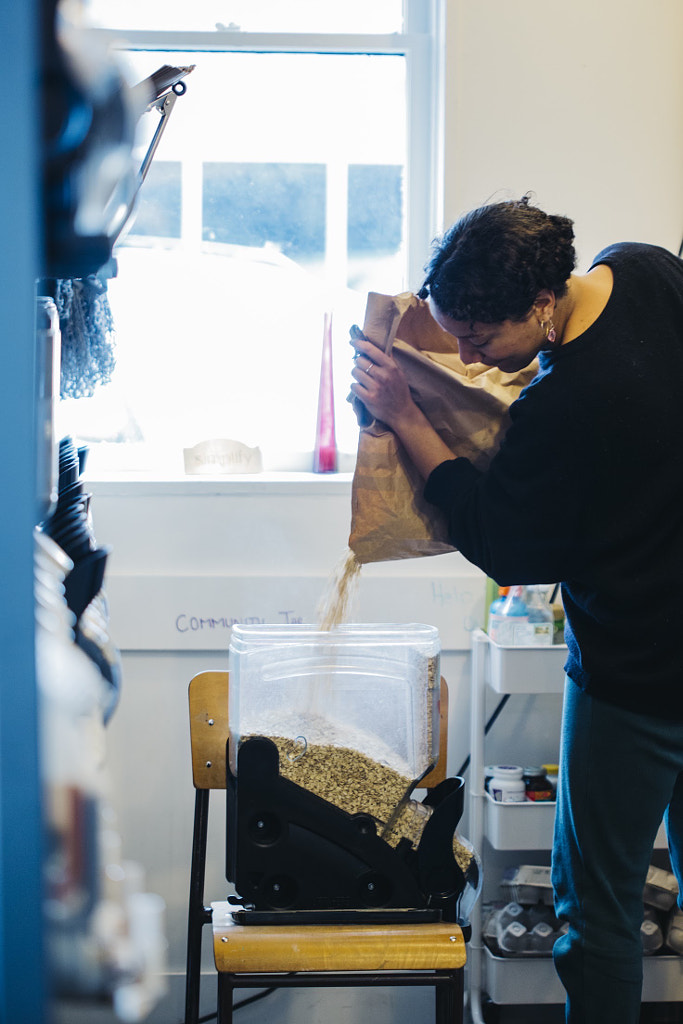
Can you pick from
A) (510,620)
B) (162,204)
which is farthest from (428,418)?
(162,204)

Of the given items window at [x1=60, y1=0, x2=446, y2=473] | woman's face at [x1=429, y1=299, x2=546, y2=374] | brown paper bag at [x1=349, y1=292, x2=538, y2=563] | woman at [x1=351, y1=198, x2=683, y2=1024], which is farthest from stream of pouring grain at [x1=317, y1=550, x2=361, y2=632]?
window at [x1=60, y1=0, x2=446, y2=473]

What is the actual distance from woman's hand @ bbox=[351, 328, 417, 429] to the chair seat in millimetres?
678

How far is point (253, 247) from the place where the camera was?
212cm

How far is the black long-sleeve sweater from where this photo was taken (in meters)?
1.17

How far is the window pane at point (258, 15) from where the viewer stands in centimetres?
206

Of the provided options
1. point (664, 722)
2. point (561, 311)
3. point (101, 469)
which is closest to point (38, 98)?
point (561, 311)

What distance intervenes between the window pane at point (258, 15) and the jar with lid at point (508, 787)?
1.57m

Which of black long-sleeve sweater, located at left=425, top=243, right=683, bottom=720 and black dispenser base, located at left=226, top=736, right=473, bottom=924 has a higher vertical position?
black long-sleeve sweater, located at left=425, top=243, right=683, bottom=720

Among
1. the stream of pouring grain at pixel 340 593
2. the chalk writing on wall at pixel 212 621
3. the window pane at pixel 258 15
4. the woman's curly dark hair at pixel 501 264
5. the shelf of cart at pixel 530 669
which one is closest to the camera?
the woman's curly dark hair at pixel 501 264

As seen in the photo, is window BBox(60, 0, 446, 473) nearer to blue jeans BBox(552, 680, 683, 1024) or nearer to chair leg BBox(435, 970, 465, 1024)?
blue jeans BBox(552, 680, 683, 1024)

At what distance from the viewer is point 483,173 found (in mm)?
1954

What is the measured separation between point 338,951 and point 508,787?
0.64 metres

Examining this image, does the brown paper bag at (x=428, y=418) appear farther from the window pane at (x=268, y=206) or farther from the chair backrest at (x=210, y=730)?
the window pane at (x=268, y=206)

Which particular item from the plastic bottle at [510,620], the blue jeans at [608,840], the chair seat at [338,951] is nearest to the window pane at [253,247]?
the plastic bottle at [510,620]
